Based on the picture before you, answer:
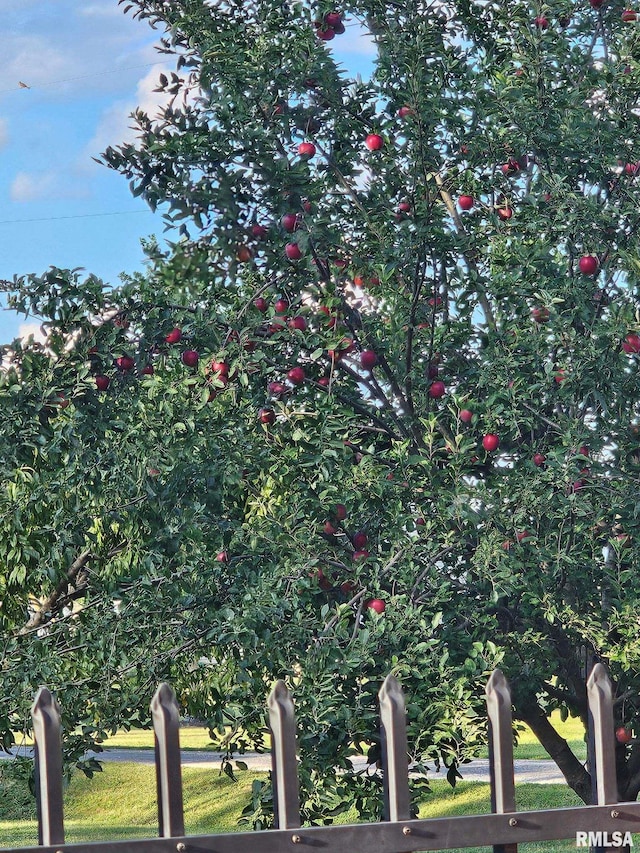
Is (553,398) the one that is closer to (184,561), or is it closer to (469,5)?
(184,561)

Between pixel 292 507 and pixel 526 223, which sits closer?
pixel 292 507

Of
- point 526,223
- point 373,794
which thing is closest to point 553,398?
point 526,223

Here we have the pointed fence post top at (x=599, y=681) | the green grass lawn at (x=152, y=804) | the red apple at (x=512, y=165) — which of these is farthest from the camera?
the green grass lawn at (x=152, y=804)

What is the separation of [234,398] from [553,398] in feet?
4.47

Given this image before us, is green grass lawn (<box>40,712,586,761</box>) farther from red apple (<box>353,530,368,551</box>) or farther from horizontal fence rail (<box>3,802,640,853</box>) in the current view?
horizontal fence rail (<box>3,802,640,853</box>)

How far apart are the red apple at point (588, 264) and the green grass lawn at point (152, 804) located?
7.23 m

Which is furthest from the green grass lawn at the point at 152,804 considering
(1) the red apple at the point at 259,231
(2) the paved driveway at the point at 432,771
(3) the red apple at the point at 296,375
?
(1) the red apple at the point at 259,231

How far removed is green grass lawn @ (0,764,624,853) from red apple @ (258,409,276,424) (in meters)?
7.18

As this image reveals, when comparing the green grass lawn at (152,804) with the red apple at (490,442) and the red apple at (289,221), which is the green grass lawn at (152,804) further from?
the red apple at (289,221)

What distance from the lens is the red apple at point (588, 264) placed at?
14.6 ft

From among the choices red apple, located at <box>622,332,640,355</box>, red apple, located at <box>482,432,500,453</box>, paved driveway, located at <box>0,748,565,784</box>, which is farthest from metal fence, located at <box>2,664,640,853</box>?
paved driveway, located at <box>0,748,565,784</box>

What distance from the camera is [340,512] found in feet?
14.5

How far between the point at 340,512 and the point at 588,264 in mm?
1488

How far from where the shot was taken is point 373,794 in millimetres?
3914
